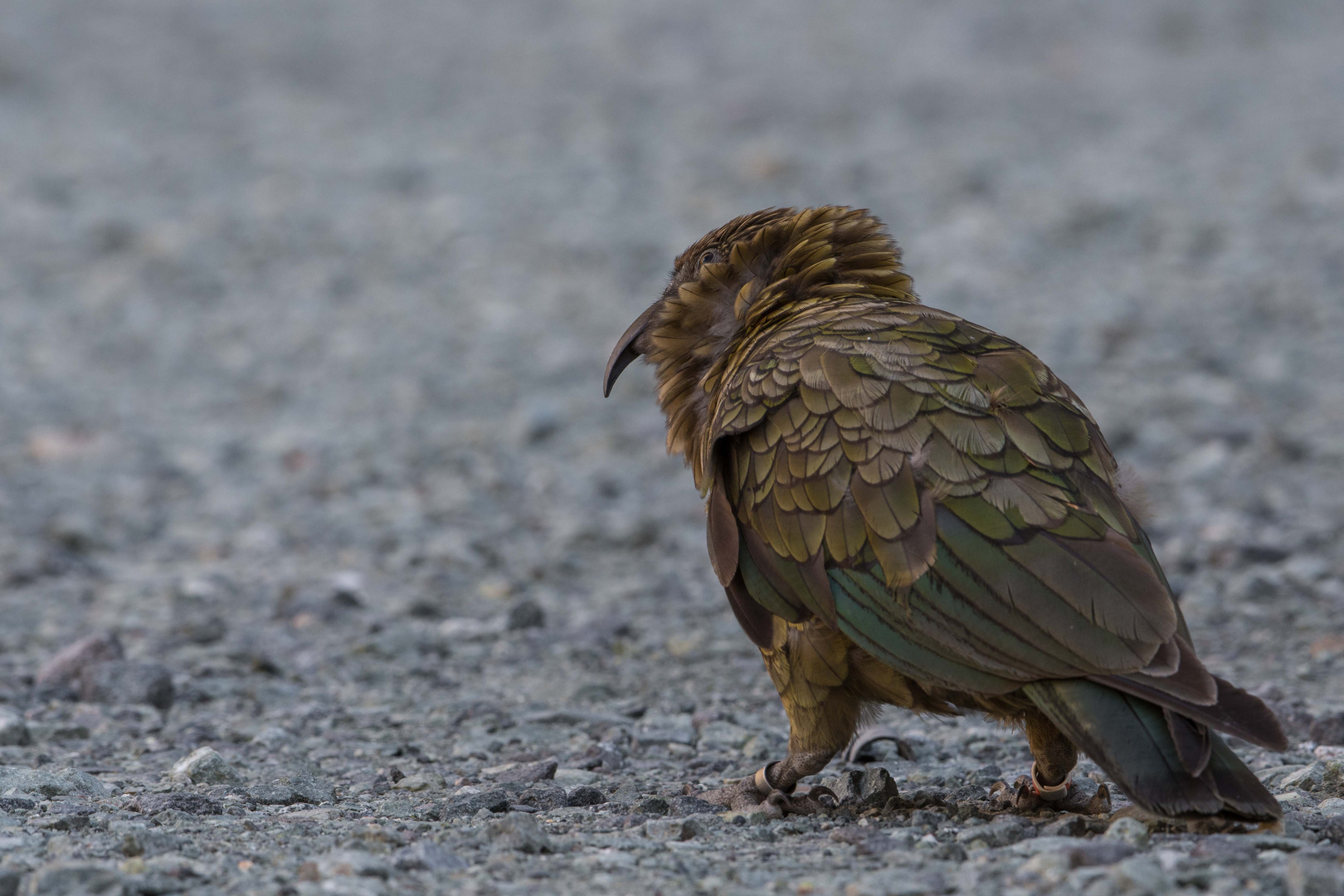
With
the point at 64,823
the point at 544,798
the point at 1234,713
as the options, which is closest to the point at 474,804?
the point at 544,798

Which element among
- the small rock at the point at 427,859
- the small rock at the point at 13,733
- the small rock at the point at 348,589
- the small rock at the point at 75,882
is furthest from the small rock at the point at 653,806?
the small rock at the point at 348,589

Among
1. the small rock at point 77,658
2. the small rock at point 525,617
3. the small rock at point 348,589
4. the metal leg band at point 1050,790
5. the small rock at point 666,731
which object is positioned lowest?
the metal leg band at point 1050,790

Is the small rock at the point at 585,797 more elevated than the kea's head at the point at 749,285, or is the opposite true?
the kea's head at the point at 749,285

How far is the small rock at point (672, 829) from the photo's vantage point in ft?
12.7

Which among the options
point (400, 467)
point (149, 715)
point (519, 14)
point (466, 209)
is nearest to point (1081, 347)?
point (400, 467)

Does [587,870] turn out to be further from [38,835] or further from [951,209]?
[951,209]

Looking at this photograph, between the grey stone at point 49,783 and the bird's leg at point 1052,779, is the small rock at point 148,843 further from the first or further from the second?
the bird's leg at point 1052,779

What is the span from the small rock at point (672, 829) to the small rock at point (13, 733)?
2.42 metres

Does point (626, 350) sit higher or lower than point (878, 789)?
higher

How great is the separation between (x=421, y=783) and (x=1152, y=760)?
7.49 feet

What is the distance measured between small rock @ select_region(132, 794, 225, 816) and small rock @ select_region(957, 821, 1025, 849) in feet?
6.87

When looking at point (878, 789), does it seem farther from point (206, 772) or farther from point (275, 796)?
point (206, 772)

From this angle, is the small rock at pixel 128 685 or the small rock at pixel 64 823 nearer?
→ the small rock at pixel 64 823

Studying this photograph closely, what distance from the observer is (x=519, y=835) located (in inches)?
144
